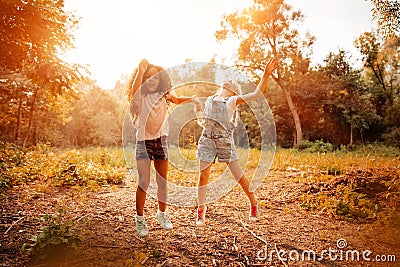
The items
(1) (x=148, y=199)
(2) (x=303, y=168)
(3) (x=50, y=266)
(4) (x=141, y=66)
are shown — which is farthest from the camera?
(2) (x=303, y=168)

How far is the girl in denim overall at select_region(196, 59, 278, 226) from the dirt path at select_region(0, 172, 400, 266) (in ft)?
1.54

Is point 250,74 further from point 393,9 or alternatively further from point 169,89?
point 169,89

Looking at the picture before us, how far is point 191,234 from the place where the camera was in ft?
10.9

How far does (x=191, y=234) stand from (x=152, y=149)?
3.22 ft

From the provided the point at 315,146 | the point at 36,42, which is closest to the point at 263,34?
the point at 315,146

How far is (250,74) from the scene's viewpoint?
67.8ft

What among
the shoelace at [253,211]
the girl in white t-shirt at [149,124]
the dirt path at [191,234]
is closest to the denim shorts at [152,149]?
the girl in white t-shirt at [149,124]

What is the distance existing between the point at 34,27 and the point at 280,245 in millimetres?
5128

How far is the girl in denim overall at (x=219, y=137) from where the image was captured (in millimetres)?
3602

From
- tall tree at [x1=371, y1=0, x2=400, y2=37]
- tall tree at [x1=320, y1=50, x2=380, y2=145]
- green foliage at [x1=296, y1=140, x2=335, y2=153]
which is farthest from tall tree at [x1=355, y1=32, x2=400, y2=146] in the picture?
tall tree at [x1=371, y1=0, x2=400, y2=37]

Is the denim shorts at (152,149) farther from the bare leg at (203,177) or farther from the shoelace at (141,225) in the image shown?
the shoelace at (141,225)

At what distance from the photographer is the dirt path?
2594mm

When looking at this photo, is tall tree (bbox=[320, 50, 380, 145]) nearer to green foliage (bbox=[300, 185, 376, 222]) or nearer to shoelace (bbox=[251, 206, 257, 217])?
green foliage (bbox=[300, 185, 376, 222])

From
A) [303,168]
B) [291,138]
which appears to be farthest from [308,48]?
[303,168]
